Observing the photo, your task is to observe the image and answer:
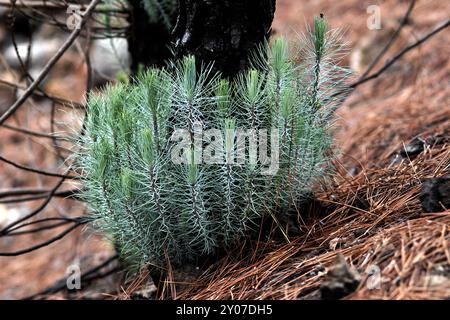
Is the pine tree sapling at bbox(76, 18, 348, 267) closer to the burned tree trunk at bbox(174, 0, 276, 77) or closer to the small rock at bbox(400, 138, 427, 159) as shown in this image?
the burned tree trunk at bbox(174, 0, 276, 77)

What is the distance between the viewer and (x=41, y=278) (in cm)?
375

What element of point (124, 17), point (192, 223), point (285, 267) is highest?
point (124, 17)

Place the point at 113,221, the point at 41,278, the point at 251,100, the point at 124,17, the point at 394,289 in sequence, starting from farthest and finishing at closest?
the point at 41,278 < the point at 124,17 < the point at 113,221 < the point at 251,100 < the point at 394,289

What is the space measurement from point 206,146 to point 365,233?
0.58 m

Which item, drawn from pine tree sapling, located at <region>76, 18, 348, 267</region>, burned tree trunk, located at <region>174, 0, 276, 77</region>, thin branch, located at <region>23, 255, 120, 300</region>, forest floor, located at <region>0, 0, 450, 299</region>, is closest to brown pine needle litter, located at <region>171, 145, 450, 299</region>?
forest floor, located at <region>0, 0, 450, 299</region>

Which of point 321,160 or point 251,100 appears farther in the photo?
point 321,160

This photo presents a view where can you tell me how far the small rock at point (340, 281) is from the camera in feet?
5.28

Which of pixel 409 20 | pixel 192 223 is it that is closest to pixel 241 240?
pixel 192 223

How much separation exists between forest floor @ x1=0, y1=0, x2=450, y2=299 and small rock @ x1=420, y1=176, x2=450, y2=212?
0.13ft

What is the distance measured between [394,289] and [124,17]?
178 cm

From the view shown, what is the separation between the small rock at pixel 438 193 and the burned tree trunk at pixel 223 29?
0.72 meters

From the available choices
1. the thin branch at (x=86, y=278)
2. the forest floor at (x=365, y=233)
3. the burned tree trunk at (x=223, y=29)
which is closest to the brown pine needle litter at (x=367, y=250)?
the forest floor at (x=365, y=233)

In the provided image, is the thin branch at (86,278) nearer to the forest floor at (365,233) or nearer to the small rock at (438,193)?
the forest floor at (365,233)

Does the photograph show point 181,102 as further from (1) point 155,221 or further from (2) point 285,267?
(2) point 285,267
